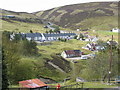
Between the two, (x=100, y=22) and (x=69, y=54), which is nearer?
(x=69, y=54)

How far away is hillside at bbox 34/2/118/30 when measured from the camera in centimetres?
13125

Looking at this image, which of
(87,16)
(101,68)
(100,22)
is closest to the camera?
(101,68)

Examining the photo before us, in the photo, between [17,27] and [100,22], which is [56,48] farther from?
[100,22]

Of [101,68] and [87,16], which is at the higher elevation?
[87,16]

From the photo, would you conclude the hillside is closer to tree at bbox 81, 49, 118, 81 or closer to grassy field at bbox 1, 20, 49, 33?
grassy field at bbox 1, 20, 49, 33

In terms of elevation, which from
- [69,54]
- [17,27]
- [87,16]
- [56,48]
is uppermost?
[87,16]

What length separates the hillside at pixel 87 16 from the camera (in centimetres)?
13125

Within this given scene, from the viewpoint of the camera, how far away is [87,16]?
154375mm

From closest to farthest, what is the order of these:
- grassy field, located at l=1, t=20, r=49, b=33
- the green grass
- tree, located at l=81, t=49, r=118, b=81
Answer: tree, located at l=81, t=49, r=118, b=81 → grassy field, located at l=1, t=20, r=49, b=33 → the green grass

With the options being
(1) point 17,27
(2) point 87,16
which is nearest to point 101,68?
(1) point 17,27

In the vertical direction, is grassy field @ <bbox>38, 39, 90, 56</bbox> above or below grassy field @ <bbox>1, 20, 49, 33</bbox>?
below

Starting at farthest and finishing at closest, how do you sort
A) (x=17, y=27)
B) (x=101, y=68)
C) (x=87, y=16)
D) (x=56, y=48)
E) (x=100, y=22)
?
(x=87, y=16) < (x=100, y=22) < (x=17, y=27) < (x=56, y=48) < (x=101, y=68)

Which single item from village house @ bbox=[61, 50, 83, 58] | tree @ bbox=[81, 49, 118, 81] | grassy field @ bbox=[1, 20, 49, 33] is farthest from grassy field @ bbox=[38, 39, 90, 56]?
grassy field @ bbox=[1, 20, 49, 33]

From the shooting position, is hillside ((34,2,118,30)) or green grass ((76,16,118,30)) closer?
green grass ((76,16,118,30))
